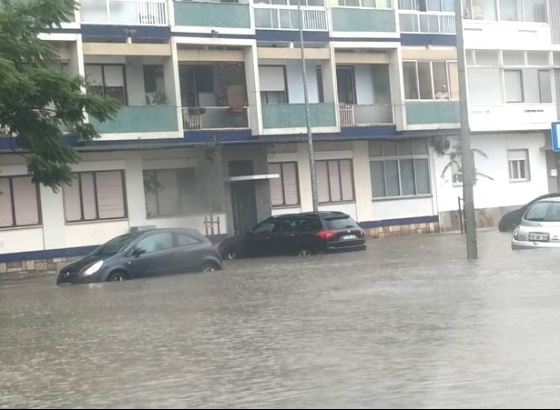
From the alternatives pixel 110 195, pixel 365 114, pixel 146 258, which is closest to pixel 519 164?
pixel 365 114

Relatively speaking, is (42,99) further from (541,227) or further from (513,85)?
(513,85)

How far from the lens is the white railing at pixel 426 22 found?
39438 mm

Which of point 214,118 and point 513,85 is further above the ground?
point 513,85

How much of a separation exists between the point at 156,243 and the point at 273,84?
15144 millimetres

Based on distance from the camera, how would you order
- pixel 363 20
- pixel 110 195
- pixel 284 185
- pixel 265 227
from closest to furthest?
pixel 265 227 → pixel 110 195 → pixel 284 185 → pixel 363 20

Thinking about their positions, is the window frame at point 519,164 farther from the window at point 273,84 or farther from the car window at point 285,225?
the car window at point 285,225

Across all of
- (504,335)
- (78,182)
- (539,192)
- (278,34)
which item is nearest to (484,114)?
(539,192)

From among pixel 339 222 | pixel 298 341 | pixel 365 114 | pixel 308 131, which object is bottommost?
pixel 298 341

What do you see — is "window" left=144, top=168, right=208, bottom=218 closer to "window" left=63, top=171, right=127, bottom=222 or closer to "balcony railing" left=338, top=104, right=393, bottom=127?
"window" left=63, top=171, right=127, bottom=222

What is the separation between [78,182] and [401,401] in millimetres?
25865

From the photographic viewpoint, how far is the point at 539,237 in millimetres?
22484

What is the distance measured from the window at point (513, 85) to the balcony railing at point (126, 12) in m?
17.4

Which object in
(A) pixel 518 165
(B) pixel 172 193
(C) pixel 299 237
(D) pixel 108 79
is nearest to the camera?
(C) pixel 299 237

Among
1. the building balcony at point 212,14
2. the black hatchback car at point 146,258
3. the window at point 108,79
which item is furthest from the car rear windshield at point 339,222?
the building balcony at point 212,14
